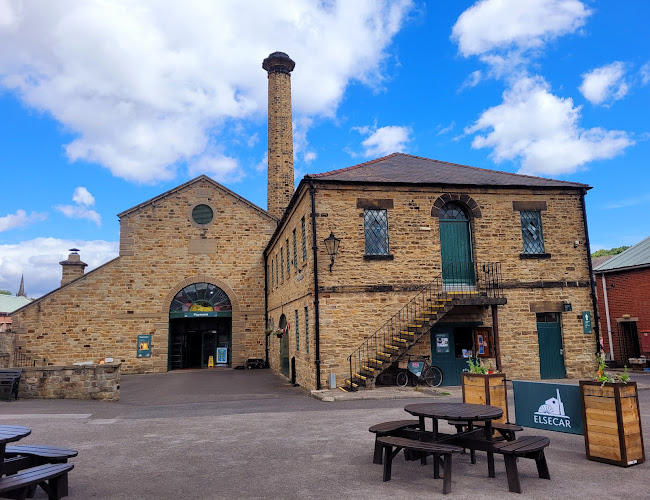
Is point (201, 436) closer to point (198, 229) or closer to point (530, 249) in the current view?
point (530, 249)

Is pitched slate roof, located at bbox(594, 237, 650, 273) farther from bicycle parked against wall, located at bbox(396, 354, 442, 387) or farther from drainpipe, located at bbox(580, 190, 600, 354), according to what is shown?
bicycle parked against wall, located at bbox(396, 354, 442, 387)

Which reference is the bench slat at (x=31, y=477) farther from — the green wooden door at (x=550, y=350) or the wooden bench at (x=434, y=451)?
the green wooden door at (x=550, y=350)

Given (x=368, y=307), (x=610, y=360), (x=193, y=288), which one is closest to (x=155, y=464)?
(x=368, y=307)

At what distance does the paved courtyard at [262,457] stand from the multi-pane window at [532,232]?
6017mm

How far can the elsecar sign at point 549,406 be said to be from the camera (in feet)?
21.2

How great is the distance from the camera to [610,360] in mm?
20812

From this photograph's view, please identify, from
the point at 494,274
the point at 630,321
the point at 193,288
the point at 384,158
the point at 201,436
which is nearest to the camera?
the point at 201,436

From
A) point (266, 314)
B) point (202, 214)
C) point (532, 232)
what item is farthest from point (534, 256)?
point (202, 214)

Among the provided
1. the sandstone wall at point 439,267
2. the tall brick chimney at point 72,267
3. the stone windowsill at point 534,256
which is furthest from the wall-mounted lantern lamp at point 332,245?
the tall brick chimney at point 72,267

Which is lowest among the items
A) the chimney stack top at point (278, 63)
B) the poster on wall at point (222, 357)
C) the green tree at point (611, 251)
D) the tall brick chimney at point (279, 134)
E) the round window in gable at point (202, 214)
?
the poster on wall at point (222, 357)

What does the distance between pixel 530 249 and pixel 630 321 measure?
8.66 metres

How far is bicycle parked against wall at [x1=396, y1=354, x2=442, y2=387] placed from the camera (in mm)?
13500

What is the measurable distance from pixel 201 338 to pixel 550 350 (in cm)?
1721

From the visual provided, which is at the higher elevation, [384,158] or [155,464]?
[384,158]
